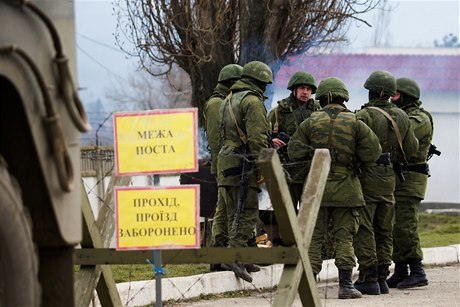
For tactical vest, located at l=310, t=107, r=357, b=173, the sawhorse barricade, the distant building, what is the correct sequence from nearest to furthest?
the sawhorse barricade < tactical vest, located at l=310, t=107, r=357, b=173 < the distant building

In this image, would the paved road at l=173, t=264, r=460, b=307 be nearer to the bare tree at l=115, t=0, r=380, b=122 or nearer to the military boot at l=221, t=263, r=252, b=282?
the military boot at l=221, t=263, r=252, b=282

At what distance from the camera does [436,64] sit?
46.4 meters

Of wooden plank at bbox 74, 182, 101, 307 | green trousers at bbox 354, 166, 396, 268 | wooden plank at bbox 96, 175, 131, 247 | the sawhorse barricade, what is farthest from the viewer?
green trousers at bbox 354, 166, 396, 268

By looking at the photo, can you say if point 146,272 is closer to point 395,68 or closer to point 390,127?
point 390,127

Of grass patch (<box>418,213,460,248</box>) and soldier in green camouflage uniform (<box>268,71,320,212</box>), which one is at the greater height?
soldier in green camouflage uniform (<box>268,71,320,212</box>)

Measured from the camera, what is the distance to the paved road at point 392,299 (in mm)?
12500

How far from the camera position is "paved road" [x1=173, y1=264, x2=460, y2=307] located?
492 inches

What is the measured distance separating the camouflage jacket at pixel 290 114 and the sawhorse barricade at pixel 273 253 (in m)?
5.83

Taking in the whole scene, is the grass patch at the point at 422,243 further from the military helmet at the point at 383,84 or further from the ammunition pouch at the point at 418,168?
the military helmet at the point at 383,84

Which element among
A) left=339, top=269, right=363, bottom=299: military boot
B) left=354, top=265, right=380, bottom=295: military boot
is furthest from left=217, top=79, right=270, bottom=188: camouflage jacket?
left=354, top=265, right=380, bottom=295: military boot

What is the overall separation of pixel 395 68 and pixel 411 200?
30.0 metres

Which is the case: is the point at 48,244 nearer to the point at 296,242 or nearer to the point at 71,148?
the point at 71,148

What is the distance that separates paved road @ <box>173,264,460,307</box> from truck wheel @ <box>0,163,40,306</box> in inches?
260

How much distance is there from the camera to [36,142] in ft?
17.7
